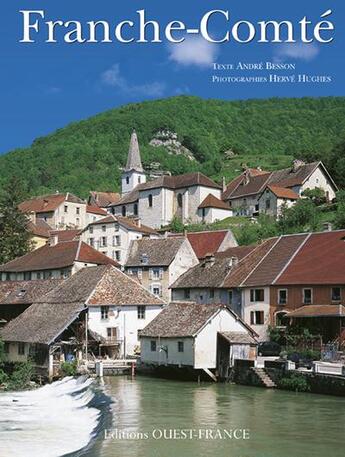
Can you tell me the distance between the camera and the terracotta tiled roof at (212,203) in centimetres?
11031

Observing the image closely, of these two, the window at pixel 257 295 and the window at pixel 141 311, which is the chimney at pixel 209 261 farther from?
the window at pixel 141 311

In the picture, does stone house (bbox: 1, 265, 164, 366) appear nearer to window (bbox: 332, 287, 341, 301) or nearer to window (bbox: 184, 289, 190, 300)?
window (bbox: 184, 289, 190, 300)

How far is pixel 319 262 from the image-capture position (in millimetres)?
57219

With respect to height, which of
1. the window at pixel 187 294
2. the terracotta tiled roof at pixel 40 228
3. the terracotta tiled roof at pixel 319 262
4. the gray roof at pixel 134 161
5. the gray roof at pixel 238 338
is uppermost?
the gray roof at pixel 134 161

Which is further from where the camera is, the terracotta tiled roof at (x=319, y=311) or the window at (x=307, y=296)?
the window at (x=307, y=296)

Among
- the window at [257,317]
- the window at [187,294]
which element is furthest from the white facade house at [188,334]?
the window at [187,294]

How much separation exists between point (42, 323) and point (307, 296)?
20.6 m

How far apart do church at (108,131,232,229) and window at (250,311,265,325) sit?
51504 mm

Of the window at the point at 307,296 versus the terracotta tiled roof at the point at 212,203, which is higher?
the terracotta tiled roof at the point at 212,203

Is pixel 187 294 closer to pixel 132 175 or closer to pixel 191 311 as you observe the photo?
pixel 191 311

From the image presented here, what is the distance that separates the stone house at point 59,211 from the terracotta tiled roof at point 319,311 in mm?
69366

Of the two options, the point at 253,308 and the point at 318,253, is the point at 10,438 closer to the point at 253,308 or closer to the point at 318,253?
the point at 253,308

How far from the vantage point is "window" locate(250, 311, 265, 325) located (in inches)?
2267

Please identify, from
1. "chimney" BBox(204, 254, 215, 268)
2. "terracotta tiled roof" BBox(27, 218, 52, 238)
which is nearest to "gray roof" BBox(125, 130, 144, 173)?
"terracotta tiled roof" BBox(27, 218, 52, 238)
